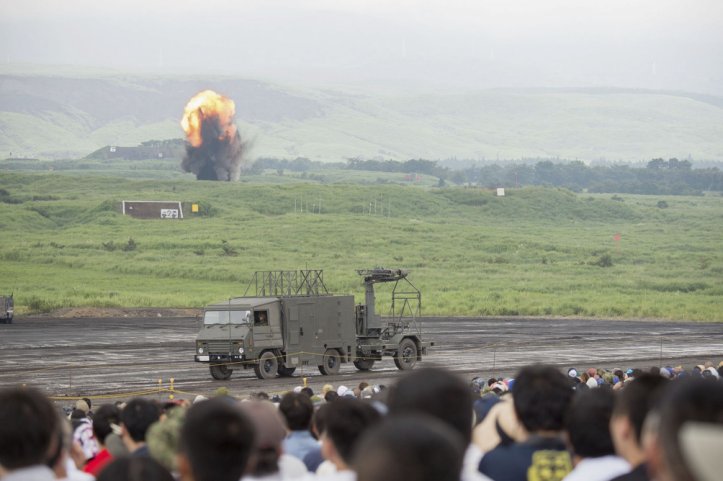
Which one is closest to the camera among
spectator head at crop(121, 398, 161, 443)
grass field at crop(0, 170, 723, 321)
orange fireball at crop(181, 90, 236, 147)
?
spectator head at crop(121, 398, 161, 443)

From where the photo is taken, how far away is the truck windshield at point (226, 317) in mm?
35906

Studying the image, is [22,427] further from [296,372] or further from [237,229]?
[237,229]

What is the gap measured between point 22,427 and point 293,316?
31.1 meters

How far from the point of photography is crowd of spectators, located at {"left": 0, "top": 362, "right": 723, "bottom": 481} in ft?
13.7

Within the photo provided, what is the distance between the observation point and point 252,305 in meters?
36.2

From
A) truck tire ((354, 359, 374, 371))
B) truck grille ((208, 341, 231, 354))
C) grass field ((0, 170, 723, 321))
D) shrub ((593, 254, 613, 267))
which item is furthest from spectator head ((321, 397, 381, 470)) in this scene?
shrub ((593, 254, 613, 267))

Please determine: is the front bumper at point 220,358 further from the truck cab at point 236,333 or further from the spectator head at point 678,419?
the spectator head at point 678,419

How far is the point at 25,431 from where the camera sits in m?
5.98

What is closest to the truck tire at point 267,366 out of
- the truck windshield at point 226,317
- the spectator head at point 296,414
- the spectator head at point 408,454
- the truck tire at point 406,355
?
the truck windshield at point 226,317

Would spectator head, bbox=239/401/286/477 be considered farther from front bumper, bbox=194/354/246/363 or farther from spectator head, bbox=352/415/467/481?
front bumper, bbox=194/354/246/363

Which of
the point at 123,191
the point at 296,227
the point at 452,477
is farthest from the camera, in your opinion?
the point at 123,191

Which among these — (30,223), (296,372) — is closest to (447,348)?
(296,372)

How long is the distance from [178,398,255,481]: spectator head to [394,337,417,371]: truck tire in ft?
113

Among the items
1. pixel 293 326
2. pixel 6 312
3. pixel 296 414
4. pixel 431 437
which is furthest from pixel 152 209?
pixel 431 437
